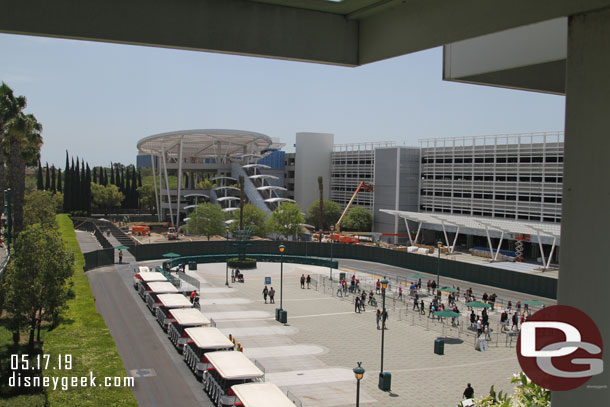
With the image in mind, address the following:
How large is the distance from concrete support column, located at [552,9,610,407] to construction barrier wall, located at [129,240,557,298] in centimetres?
3926

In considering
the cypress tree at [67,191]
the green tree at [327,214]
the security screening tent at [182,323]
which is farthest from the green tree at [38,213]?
the cypress tree at [67,191]

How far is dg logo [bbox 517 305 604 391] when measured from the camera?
617cm

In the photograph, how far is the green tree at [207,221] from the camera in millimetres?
70125

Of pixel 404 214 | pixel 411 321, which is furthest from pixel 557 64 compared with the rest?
pixel 404 214

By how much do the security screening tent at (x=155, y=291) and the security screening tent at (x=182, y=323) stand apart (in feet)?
16.8

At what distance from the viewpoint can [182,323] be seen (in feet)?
88.0

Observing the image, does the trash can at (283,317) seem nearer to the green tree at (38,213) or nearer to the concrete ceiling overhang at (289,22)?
the concrete ceiling overhang at (289,22)

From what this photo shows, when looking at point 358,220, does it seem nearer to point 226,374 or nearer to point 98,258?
point 98,258

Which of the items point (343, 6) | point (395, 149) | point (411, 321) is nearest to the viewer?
point (343, 6)

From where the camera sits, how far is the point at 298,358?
87.1 feet

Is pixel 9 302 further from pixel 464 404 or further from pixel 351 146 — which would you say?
pixel 351 146

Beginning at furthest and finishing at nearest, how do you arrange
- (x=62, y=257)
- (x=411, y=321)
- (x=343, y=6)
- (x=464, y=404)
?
(x=411, y=321)
(x=62, y=257)
(x=464, y=404)
(x=343, y=6)

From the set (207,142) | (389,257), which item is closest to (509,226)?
(389,257)

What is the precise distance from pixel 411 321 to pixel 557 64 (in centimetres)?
2824
